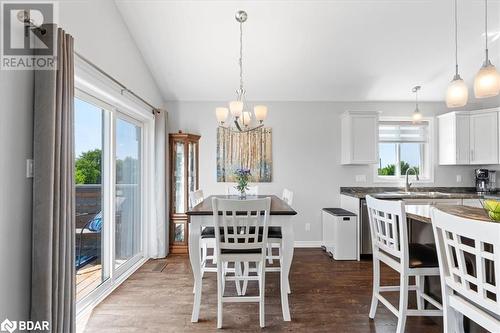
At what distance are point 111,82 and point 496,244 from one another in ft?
9.95

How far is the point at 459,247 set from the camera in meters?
1.25

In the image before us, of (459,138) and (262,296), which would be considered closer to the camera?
(262,296)

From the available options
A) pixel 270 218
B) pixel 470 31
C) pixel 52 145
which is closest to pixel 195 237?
pixel 270 218

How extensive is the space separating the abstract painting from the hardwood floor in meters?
1.62

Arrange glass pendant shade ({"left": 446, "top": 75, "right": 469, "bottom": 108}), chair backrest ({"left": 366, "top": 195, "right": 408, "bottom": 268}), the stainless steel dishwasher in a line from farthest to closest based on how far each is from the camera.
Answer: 1. the stainless steel dishwasher
2. glass pendant shade ({"left": 446, "top": 75, "right": 469, "bottom": 108})
3. chair backrest ({"left": 366, "top": 195, "right": 408, "bottom": 268})

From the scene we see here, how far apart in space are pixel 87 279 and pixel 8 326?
116cm

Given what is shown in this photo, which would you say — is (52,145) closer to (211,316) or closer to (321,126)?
(211,316)

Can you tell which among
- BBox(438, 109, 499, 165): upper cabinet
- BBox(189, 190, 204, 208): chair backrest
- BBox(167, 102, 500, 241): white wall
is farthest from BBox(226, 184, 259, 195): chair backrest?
BBox(438, 109, 499, 165): upper cabinet

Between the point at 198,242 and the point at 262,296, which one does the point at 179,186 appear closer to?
the point at 198,242

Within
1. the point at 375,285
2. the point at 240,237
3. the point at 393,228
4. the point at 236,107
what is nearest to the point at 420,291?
the point at 375,285

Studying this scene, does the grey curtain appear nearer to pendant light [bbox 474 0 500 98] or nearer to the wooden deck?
the wooden deck

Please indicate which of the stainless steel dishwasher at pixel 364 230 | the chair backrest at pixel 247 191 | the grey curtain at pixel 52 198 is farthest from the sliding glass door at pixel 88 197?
the stainless steel dishwasher at pixel 364 230

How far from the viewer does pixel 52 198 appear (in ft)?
5.36

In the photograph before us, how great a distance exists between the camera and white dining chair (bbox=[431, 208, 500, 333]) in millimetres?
1097
